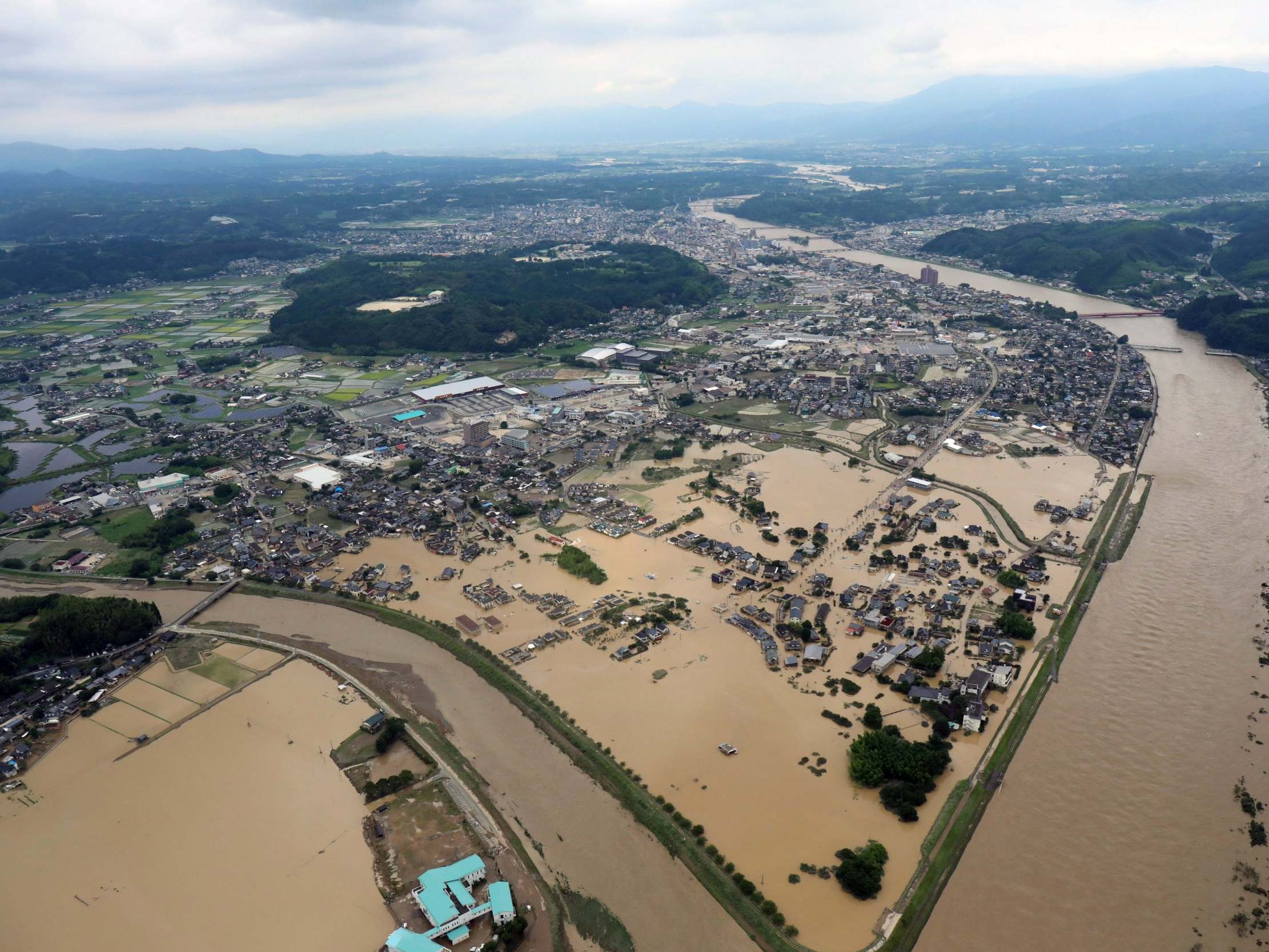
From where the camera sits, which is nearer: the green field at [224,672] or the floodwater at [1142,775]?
the floodwater at [1142,775]

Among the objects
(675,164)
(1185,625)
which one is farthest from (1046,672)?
(675,164)

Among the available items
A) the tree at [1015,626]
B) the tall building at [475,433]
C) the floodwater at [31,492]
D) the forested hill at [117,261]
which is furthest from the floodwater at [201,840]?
the forested hill at [117,261]

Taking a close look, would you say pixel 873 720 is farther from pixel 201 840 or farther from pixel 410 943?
pixel 201 840

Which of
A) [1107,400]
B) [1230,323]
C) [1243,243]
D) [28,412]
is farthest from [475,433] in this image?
[1243,243]

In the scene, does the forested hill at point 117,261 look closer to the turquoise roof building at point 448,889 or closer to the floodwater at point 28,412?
the floodwater at point 28,412

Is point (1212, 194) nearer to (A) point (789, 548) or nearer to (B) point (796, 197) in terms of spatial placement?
(B) point (796, 197)

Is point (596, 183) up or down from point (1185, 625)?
up
